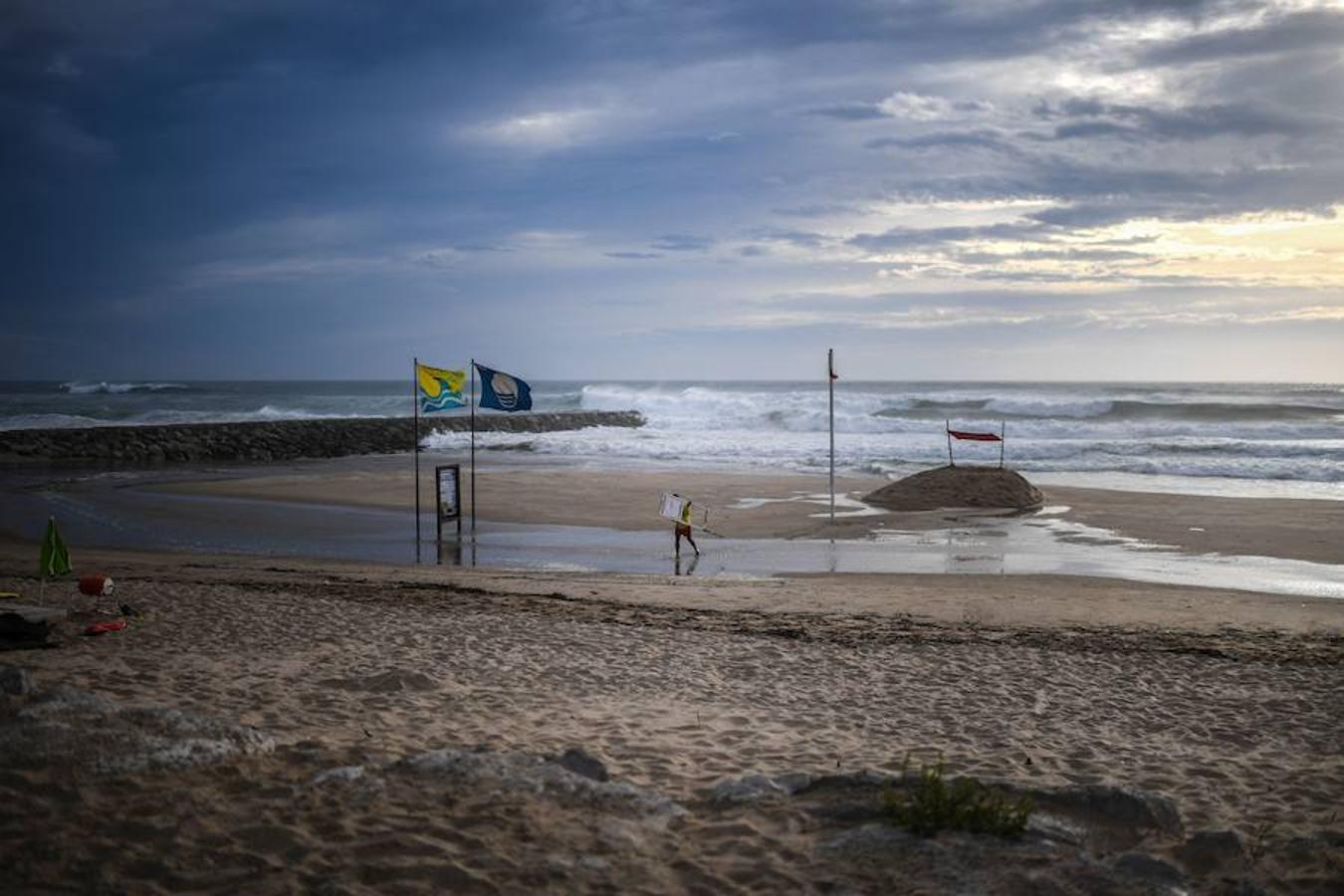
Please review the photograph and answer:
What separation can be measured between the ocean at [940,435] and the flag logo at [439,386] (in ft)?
45.4

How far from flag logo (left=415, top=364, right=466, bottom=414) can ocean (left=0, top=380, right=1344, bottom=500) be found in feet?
45.4

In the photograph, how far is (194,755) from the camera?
17.9 ft

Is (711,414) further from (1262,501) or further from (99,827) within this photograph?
(99,827)

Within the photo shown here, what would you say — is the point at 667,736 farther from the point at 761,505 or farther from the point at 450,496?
the point at 761,505

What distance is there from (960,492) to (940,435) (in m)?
24.8

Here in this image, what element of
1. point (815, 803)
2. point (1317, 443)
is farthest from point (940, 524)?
point (1317, 443)

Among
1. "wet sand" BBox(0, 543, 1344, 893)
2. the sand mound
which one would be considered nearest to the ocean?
the sand mound

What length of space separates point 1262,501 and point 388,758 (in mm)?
21895

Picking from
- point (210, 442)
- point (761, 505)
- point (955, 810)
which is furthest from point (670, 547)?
point (210, 442)

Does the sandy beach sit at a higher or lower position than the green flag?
lower

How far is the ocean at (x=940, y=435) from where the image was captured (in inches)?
1137

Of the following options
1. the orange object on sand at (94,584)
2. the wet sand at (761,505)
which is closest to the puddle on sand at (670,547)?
the wet sand at (761,505)

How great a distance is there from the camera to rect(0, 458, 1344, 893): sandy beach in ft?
15.0

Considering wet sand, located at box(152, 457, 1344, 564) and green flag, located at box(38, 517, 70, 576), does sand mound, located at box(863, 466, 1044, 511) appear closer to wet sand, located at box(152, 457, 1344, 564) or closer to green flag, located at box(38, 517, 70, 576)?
wet sand, located at box(152, 457, 1344, 564)
